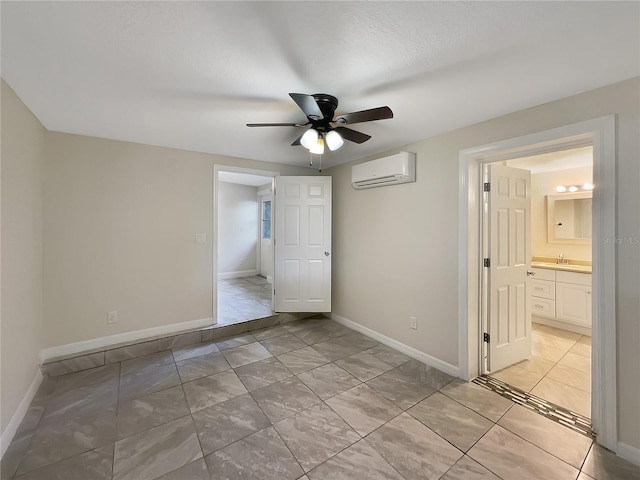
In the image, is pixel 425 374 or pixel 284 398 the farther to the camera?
pixel 425 374

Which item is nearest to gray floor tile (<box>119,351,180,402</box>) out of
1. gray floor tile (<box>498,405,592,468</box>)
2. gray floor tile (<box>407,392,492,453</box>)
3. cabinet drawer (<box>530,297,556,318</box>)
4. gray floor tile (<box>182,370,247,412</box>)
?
gray floor tile (<box>182,370,247,412</box>)

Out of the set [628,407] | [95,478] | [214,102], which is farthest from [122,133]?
[628,407]

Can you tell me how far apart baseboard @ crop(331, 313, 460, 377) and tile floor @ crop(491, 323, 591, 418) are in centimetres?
42

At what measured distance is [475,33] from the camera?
1.21 metres

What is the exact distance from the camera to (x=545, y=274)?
361cm

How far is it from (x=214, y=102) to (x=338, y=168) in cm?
218

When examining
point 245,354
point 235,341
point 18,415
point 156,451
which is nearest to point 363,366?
point 245,354

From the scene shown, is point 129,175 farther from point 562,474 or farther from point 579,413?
point 579,413

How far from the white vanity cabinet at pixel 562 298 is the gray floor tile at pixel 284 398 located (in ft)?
10.7

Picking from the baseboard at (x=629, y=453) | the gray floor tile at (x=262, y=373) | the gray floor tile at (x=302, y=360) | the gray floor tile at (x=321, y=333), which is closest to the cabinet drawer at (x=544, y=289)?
the baseboard at (x=629, y=453)

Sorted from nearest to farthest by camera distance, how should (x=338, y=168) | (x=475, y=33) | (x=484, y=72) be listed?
(x=475, y=33)
(x=484, y=72)
(x=338, y=168)

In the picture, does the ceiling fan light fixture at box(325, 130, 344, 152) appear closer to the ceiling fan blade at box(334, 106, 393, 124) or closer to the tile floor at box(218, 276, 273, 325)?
the ceiling fan blade at box(334, 106, 393, 124)

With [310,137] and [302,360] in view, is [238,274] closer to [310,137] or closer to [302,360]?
[302,360]

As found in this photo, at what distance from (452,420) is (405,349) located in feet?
3.30
